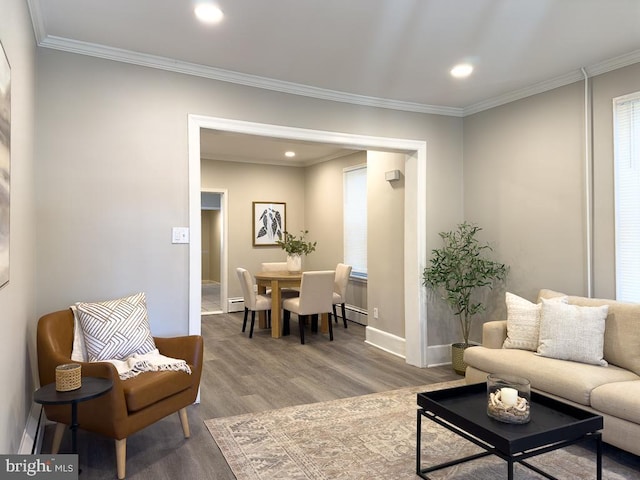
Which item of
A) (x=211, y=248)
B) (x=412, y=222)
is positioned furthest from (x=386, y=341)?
(x=211, y=248)

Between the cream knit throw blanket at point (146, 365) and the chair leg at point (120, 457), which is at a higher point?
the cream knit throw blanket at point (146, 365)

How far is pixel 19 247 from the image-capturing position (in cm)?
227

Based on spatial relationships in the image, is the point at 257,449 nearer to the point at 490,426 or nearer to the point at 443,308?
the point at 490,426

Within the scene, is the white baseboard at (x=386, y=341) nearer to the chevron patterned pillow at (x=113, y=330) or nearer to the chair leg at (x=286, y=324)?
the chair leg at (x=286, y=324)

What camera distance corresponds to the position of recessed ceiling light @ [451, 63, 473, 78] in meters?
3.42

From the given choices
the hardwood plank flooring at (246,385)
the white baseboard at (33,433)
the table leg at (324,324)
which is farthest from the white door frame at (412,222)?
the white baseboard at (33,433)

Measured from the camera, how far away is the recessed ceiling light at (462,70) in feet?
11.2

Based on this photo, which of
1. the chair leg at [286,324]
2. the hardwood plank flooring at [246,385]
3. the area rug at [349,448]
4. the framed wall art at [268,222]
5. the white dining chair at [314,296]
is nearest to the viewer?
the area rug at [349,448]

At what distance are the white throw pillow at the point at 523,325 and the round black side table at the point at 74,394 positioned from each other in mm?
2781

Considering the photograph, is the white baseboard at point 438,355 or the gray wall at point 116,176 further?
the white baseboard at point 438,355

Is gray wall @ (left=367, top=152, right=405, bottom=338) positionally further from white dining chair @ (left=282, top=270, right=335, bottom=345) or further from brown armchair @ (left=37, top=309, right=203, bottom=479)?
brown armchair @ (left=37, top=309, right=203, bottom=479)

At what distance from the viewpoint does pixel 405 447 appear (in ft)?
8.91

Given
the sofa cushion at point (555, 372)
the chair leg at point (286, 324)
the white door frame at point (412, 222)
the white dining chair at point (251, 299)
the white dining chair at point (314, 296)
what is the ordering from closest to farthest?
1. the sofa cushion at point (555, 372)
2. the white door frame at point (412, 222)
3. the white dining chair at point (314, 296)
4. the white dining chair at point (251, 299)
5. the chair leg at point (286, 324)

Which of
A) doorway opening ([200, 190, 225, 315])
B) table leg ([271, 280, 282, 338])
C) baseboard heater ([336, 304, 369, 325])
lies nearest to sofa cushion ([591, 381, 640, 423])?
table leg ([271, 280, 282, 338])
